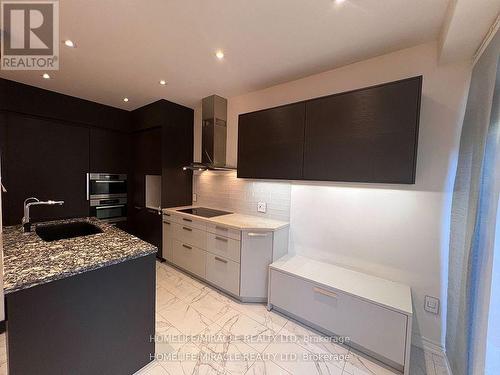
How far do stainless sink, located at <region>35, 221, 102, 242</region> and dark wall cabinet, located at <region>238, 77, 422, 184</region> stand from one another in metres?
1.77

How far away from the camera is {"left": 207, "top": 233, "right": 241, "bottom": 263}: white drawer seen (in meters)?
2.30

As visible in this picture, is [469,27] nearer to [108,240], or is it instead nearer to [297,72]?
[297,72]

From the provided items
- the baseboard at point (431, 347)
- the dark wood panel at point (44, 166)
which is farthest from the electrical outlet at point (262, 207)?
the dark wood panel at point (44, 166)

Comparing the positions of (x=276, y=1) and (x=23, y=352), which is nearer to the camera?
(x=23, y=352)

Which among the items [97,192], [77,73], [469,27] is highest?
[77,73]

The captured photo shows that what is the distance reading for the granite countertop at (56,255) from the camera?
1.03m

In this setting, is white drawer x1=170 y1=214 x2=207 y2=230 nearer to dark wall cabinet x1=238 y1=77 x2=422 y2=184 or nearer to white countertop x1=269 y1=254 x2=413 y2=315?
dark wall cabinet x1=238 y1=77 x2=422 y2=184

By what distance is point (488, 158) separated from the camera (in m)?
1.18

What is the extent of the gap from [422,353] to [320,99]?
7.62 feet

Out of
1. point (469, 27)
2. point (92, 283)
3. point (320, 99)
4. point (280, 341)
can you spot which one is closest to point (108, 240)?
point (92, 283)

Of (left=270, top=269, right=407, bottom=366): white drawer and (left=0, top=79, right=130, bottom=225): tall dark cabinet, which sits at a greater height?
(left=0, top=79, right=130, bottom=225): tall dark cabinet

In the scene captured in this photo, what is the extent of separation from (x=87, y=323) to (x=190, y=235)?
158 cm

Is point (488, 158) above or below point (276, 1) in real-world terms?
below

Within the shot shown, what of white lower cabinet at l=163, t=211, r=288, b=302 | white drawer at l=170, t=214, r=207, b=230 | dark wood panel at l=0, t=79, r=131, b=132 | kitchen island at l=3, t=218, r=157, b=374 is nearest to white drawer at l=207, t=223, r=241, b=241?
white lower cabinet at l=163, t=211, r=288, b=302
